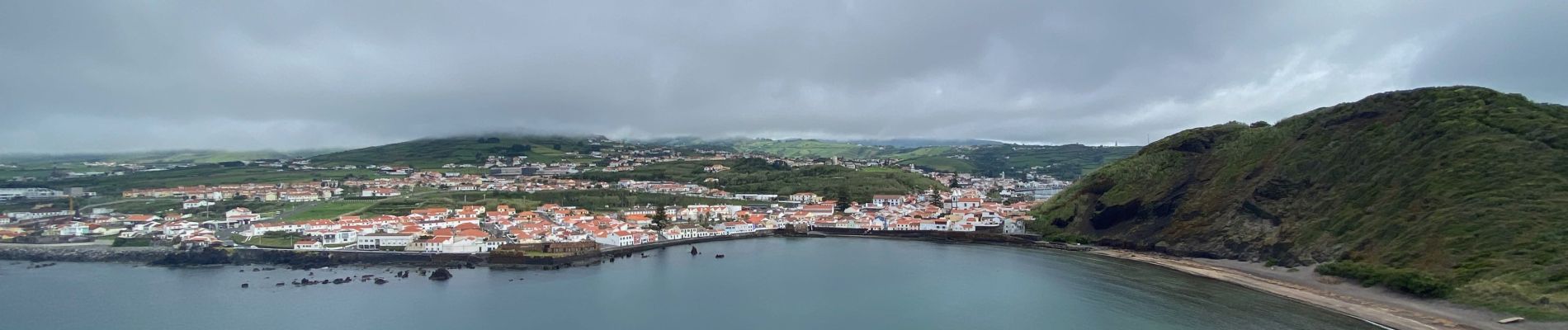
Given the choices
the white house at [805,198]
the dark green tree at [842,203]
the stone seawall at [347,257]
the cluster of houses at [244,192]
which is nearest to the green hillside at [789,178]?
the white house at [805,198]

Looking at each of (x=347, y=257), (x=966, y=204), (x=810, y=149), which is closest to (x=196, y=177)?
(x=347, y=257)

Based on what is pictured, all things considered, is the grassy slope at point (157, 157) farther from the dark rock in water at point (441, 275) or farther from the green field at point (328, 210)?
the dark rock in water at point (441, 275)

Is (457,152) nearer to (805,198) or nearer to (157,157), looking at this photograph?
(157,157)

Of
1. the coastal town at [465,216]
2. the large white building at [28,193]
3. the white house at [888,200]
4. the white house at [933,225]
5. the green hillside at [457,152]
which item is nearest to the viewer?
the coastal town at [465,216]

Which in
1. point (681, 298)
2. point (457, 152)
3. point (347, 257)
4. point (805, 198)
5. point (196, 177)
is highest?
point (457, 152)

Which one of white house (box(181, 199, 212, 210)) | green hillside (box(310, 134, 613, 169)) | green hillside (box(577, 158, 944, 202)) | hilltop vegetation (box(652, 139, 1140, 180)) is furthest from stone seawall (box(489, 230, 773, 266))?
hilltop vegetation (box(652, 139, 1140, 180))

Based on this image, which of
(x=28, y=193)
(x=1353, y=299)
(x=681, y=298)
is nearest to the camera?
(x=1353, y=299)
